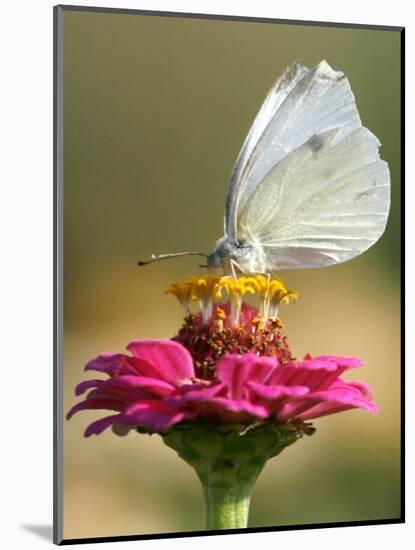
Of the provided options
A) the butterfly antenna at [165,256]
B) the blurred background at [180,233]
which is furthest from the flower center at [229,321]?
the blurred background at [180,233]

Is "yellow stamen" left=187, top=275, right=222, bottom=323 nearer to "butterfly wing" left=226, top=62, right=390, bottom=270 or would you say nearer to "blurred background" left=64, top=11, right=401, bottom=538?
"butterfly wing" left=226, top=62, right=390, bottom=270

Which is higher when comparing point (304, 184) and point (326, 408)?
point (304, 184)

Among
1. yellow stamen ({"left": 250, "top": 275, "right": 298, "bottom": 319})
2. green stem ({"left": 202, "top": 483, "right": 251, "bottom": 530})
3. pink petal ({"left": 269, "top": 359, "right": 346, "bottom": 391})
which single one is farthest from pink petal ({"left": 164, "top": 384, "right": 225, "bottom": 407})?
yellow stamen ({"left": 250, "top": 275, "right": 298, "bottom": 319})

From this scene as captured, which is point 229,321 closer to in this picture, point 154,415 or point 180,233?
point 154,415

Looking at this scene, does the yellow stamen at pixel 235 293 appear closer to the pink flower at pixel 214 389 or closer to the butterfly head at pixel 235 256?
the pink flower at pixel 214 389

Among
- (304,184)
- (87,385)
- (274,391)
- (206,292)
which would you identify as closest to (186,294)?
(206,292)

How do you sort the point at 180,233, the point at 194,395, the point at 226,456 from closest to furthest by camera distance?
the point at 194,395 → the point at 226,456 → the point at 180,233

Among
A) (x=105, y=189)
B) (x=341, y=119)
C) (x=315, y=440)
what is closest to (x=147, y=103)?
(x=105, y=189)
